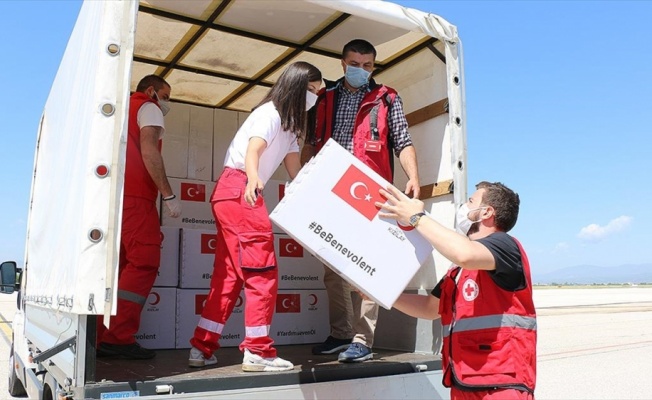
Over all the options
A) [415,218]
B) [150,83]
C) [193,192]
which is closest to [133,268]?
[150,83]

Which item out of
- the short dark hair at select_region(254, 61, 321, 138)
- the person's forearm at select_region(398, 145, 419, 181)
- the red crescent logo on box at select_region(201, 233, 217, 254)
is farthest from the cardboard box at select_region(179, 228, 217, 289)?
the person's forearm at select_region(398, 145, 419, 181)

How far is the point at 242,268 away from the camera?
3078 mm

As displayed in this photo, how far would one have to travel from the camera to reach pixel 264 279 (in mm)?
3061

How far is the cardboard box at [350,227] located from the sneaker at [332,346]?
4.98 feet

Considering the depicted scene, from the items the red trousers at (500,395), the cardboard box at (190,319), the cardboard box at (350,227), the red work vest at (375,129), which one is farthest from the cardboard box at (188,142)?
the red trousers at (500,395)

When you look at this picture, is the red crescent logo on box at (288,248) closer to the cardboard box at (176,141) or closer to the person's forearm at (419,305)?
the cardboard box at (176,141)

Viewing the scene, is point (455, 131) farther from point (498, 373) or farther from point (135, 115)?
point (135, 115)

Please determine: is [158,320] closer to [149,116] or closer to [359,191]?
[149,116]

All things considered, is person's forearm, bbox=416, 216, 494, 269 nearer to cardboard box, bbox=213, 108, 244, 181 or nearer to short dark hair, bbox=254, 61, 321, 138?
short dark hair, bbox=254, 61, 321, 138

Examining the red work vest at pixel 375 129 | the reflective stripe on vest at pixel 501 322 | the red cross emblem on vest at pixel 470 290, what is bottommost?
the reflective stripe on vest at pixel 501 322

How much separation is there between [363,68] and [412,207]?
5.08 feet

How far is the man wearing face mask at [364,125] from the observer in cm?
380

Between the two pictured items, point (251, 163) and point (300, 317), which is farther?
point (300, 317)

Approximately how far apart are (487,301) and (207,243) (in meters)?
2.66
